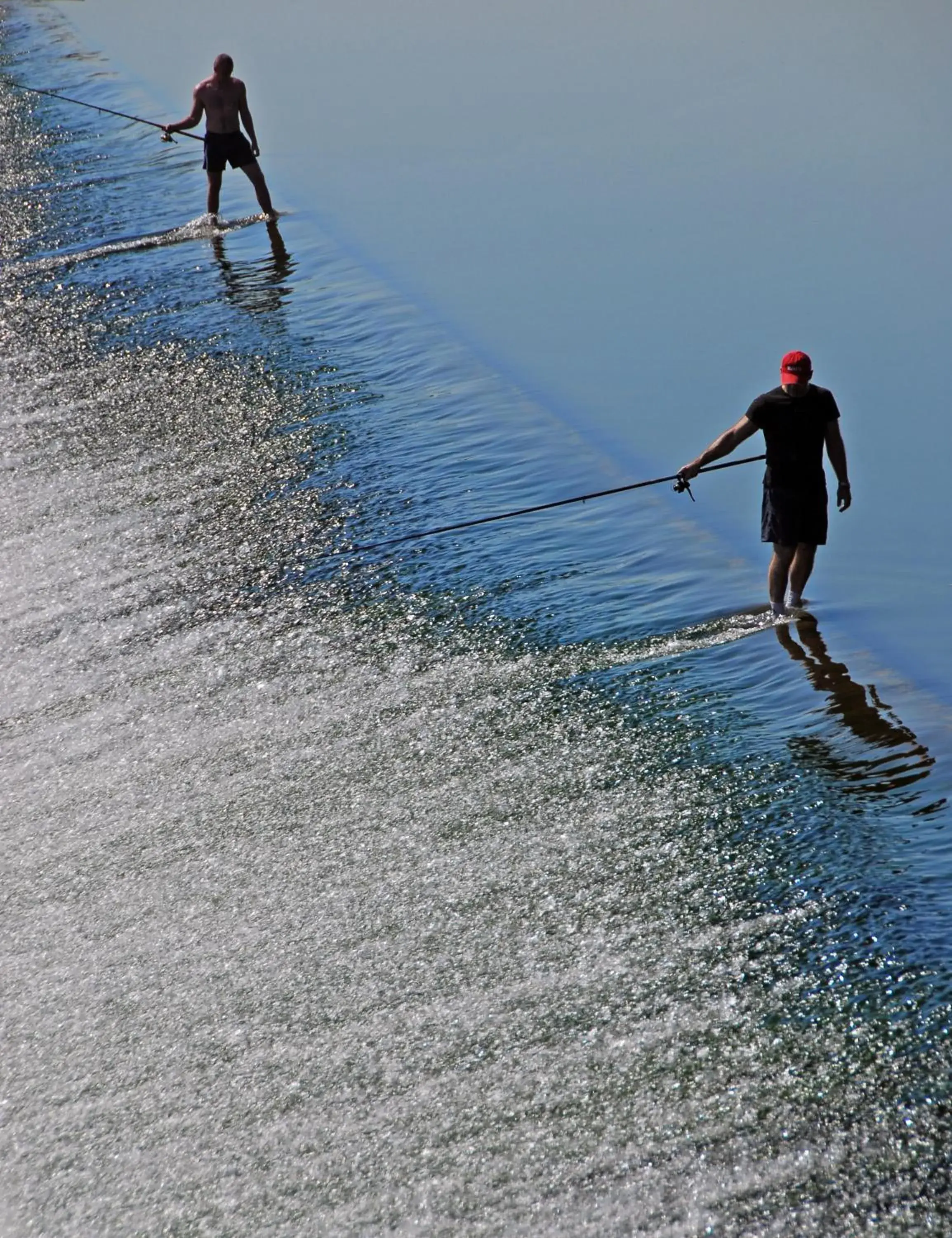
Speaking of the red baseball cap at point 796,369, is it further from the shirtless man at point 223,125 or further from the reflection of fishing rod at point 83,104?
the reflection of fishing rod at point 83,104

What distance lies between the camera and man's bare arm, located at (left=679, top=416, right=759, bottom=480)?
7.25 m

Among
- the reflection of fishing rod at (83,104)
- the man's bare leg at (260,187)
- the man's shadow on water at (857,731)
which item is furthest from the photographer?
the reflection of fishing rod at (83,104)

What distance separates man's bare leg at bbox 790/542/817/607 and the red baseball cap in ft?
3.18

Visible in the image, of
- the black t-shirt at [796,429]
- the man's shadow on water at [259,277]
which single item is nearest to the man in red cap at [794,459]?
the black t-shirt at [796,429]

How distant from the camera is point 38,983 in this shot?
19.5ft

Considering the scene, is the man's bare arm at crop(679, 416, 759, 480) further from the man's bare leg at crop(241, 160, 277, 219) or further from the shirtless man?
the man's bare leg at crop(241, 160, 277, 219)

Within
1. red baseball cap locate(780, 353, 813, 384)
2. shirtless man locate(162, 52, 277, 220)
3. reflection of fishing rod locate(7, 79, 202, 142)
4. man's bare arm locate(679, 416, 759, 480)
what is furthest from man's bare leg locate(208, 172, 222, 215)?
red baseball cap locate(780, 353, 813, 384)

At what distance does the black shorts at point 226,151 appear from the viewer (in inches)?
623

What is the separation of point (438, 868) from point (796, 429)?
9.48ft

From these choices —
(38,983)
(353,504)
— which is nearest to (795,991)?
(38,983)

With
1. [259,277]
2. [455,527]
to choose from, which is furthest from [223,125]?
[455,527]

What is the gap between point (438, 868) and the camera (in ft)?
20.4

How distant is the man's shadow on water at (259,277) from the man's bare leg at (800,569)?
726 centimetres

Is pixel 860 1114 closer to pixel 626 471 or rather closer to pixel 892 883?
pixel 892 883
